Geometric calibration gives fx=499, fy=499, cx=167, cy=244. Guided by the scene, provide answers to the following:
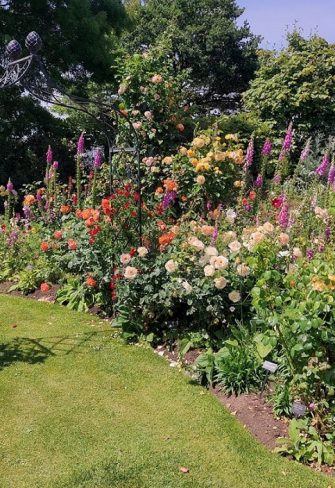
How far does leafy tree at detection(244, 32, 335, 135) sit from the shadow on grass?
6.99 m

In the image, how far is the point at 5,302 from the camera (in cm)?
489

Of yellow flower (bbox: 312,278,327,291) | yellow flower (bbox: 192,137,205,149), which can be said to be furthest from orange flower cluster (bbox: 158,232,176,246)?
yellow flower (bbox: 192,137,205,149)

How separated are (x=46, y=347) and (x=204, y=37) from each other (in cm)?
1763

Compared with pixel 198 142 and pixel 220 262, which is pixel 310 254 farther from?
pixel 198 142

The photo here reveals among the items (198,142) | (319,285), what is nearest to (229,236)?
(319,285)

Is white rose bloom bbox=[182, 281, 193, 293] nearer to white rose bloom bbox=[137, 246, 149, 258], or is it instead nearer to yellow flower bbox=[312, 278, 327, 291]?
white rose bloom bbox=[137, 246, 149, 258]

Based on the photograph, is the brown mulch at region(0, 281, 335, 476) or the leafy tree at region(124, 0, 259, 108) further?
the leafy tree at region(124, 0, 259, 108)

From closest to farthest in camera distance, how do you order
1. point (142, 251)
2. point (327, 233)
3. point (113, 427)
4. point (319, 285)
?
point (319, 285) → point (113, 427) → point (327, 233) → point (142, 251)

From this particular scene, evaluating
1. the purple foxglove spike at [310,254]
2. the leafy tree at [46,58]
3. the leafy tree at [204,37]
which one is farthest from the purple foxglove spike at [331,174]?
the leafy tree at [204,37]

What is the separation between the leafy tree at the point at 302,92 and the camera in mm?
9500

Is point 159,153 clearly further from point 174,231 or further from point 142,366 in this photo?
point 142,366

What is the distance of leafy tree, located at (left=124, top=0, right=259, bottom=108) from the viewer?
61.5 feet

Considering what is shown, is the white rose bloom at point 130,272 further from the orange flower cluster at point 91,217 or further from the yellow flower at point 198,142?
the yellow flower at point 198,142

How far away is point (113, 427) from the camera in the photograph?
2.88m
